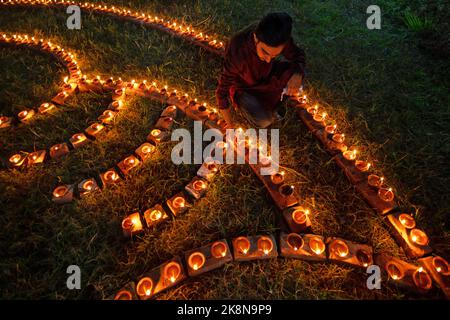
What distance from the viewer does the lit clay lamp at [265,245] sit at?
242 cm

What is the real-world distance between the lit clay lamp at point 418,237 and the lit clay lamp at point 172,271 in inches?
80.0

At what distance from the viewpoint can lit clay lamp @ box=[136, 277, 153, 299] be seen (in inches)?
87.1

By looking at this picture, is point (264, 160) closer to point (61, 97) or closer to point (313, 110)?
point (313, 110)

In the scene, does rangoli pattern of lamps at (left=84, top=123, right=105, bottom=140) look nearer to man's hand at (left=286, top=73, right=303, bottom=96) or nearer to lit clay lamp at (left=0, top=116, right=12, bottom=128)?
lit clay lamp at (left=0, top=116, right=12, bottom=128)

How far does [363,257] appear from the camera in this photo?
7.74 feet

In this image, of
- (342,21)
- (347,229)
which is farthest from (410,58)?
(347,229)

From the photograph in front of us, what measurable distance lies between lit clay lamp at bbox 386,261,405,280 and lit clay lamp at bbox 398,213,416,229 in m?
0.39

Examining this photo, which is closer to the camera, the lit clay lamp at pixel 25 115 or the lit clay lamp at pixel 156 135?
the lit clay lamp at pixel 156 135

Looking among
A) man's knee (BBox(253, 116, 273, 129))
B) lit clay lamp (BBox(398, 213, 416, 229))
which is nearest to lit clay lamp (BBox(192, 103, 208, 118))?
man's knee (BBox(253, 116, 273, 129))

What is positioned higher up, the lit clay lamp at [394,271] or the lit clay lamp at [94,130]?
the lit clay lamp at [94,130]

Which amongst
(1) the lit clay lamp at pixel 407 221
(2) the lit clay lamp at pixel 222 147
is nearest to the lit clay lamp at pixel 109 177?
(2) the lit clay lamp at pixel 222 147

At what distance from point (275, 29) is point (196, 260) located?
2039 millimetres

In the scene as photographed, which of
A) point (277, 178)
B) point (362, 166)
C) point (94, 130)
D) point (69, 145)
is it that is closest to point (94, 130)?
point (94, 130)

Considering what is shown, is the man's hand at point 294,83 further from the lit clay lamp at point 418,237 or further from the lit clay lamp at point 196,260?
the lit clay lamp at point 196,260
